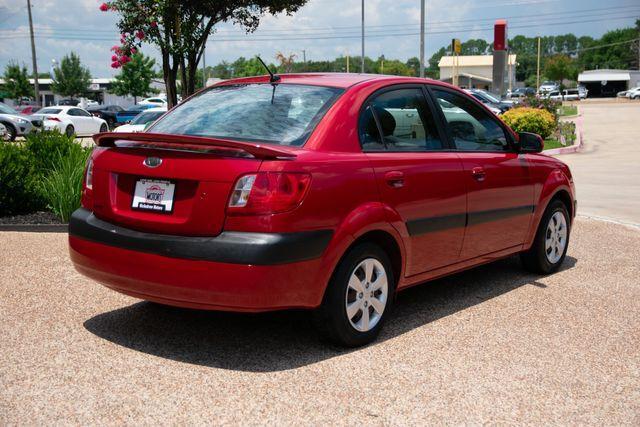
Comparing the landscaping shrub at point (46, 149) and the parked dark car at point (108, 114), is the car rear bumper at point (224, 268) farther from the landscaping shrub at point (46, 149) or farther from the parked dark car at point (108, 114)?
the parked dark car at point (108, 114)

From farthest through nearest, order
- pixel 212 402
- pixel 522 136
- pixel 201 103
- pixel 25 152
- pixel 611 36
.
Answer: pixel 611 36 → pixel 25 152 → pixel 522 136 → pixel 201 103 → pixel 212 402

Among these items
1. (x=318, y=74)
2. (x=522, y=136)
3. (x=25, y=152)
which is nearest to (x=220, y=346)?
(x=318, y=74)

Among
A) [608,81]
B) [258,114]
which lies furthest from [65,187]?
[608,81]

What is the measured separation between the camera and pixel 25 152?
967 centimetres

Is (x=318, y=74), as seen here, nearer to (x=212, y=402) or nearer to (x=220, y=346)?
(x=220, y=346)

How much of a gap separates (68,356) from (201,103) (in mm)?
1920

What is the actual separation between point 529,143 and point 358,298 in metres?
2.49

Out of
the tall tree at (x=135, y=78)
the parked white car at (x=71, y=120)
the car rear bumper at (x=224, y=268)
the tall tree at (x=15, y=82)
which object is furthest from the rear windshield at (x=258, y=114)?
the tall tree at (x=15, y=82)

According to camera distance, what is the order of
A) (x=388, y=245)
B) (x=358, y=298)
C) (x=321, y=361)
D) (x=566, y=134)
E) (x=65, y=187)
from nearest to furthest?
(x=321, y=361) < (x=358, y=298) < (x=388, y=245) < (x=65, y=187) < (x=566, y=134)

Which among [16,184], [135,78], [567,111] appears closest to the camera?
[16,184]

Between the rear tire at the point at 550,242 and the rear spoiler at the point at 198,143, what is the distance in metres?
3.29

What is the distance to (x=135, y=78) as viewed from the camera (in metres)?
79.6

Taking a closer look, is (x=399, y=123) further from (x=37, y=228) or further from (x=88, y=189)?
(x=37, y=228)

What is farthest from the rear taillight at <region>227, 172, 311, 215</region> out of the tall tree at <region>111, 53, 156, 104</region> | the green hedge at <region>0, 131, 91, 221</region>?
the tall tree at <region>111, 53, 156, 104</region>
